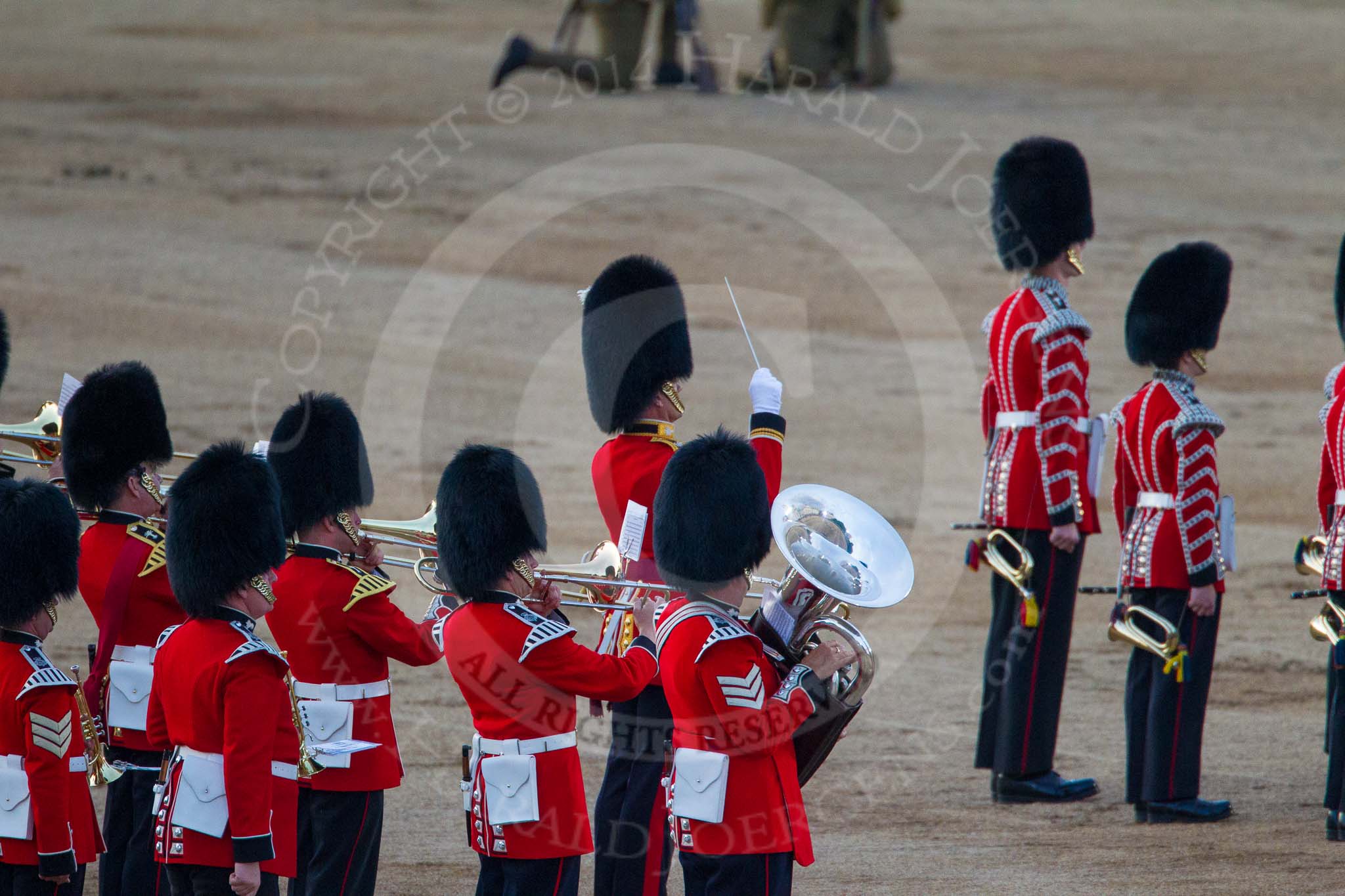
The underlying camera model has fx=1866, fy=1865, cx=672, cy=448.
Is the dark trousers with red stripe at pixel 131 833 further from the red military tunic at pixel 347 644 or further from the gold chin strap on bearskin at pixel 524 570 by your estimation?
the gold chin strap on bearskin at pixel 524 570

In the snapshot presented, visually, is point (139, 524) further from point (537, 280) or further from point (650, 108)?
point (650, 108)

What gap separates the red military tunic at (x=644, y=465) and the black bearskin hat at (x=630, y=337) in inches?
4.8

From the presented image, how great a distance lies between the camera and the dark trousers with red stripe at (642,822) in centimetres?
430

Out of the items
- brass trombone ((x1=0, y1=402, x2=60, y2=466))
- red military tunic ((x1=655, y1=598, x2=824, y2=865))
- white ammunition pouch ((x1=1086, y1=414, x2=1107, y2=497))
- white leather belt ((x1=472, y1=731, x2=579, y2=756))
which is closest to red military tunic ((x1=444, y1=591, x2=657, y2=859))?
white leather belt ((x1=472, y1=731, x2=579, y2=756))

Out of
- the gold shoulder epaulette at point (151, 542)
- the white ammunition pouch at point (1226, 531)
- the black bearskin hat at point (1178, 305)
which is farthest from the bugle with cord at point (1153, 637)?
the gold shoulder epaulette at point (151, 542)

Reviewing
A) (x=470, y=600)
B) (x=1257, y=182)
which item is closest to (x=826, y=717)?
(x=470, y=600)

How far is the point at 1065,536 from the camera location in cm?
537

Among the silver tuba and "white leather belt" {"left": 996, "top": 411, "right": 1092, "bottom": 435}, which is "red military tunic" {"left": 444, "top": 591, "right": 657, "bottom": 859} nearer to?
the silver tuba

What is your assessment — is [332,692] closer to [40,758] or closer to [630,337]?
[40,758]

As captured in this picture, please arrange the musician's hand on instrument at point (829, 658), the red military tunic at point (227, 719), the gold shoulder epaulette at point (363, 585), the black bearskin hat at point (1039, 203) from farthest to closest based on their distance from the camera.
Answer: the black bearskin hat at point (1039, 203)
the gold shoulder epaulette at point (363, 585)
the musician's hand on instrument at point (829, 658)
the red military tunic at point (227, 719)

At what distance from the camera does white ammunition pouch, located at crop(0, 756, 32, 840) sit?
371 centimetres

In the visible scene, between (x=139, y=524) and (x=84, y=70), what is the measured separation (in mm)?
14835

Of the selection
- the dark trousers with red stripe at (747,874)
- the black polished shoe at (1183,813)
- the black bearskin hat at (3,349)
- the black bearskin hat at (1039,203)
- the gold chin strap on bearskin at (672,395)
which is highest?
the black bearskin hat at (1039,203)

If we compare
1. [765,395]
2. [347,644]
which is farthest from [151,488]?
[765,395]
